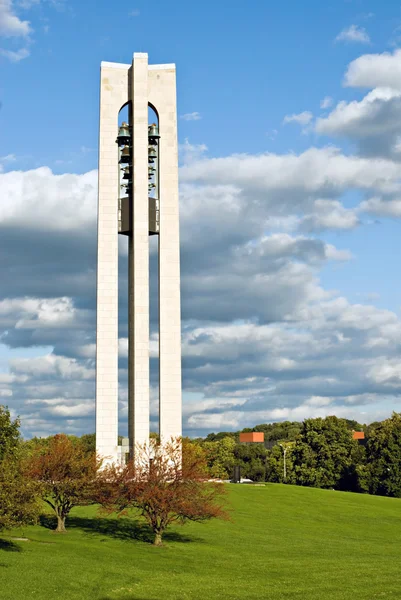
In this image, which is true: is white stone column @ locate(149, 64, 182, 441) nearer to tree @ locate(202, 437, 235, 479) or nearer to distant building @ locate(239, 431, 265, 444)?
tree @ locate(202, 437, 235, 479)

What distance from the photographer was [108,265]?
61625mm

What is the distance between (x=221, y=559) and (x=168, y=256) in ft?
90.8

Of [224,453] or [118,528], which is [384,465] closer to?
[224,453]

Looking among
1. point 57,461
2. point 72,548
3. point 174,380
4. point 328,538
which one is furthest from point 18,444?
point 328,538

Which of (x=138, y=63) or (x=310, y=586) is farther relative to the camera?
A: (x=138, y=63)

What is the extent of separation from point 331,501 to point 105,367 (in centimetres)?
2551

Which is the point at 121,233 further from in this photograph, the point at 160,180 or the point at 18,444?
the point at 18,444

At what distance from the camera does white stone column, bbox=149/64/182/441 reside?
60.7 m

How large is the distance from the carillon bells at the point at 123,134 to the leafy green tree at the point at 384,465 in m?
50.7

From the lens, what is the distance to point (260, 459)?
12475 cm

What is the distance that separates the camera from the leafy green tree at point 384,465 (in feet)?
301

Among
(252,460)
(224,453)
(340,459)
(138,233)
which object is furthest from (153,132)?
(224,453)

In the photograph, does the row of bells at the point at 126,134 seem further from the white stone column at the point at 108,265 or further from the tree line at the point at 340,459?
the tree line at the point at 340,459

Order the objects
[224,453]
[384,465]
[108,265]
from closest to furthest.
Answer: [108,265] → [384,465] → [224,453]
